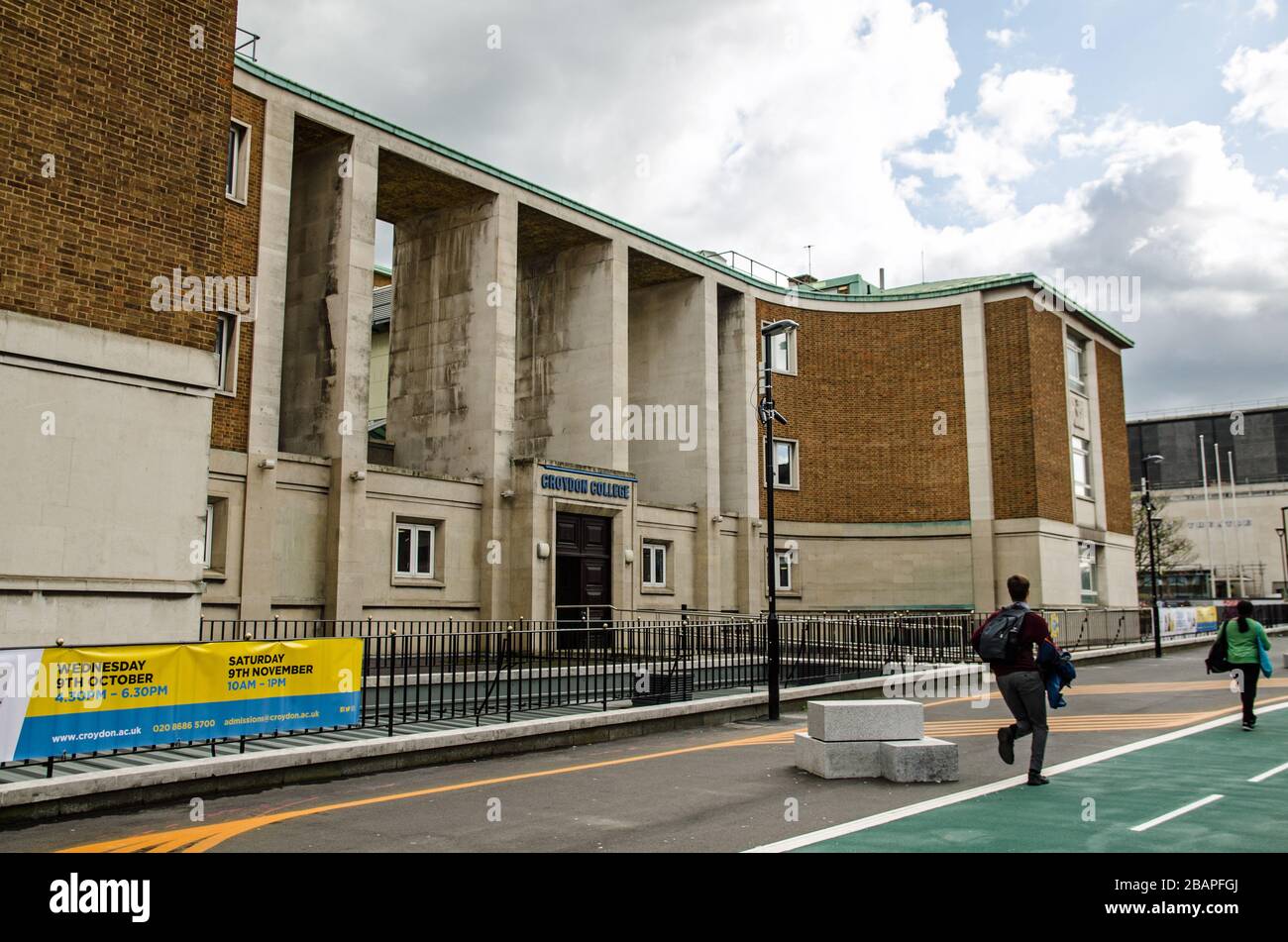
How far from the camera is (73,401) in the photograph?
1276cm

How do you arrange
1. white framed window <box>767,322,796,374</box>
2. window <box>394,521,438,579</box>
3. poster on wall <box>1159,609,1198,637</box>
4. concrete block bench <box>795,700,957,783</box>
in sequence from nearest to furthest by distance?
concrete block bench <box>795,700,957,783</box> < window <box>394,521,438,579</box> < white framed window <box>767,322,796,374</box> < poster on wall <box>1159,609,1198,637</box>

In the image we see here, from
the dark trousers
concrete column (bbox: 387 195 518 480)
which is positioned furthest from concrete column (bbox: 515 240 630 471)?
the dark trousers

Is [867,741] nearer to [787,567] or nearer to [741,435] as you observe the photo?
[741,435]

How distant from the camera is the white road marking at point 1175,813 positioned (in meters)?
8.19

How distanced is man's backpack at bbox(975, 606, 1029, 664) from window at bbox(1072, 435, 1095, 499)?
35.0 meters

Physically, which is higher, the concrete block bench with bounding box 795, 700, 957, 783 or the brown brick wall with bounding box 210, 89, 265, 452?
the brown brick wall with bounding box 210, 89, 265, 452

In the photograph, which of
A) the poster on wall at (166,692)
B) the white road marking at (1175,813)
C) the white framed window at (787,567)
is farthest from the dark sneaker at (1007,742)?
the white framed window at (787,567)

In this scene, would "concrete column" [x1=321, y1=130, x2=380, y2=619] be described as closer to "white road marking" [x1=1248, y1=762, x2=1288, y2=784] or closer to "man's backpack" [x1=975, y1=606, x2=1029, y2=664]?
"man's backpack" [x1=975, y1=606, x2=1029, y2=664]

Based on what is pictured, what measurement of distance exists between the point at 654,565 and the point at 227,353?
15.4m

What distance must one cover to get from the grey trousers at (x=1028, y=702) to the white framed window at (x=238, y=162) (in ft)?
62.3

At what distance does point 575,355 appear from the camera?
3209 centimetres

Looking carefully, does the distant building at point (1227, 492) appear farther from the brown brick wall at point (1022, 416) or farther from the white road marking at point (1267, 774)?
the white road marking at point (1267, 774)

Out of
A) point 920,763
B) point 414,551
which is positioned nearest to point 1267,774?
point 920,763

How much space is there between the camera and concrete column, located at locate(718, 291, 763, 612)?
35.8 metres
